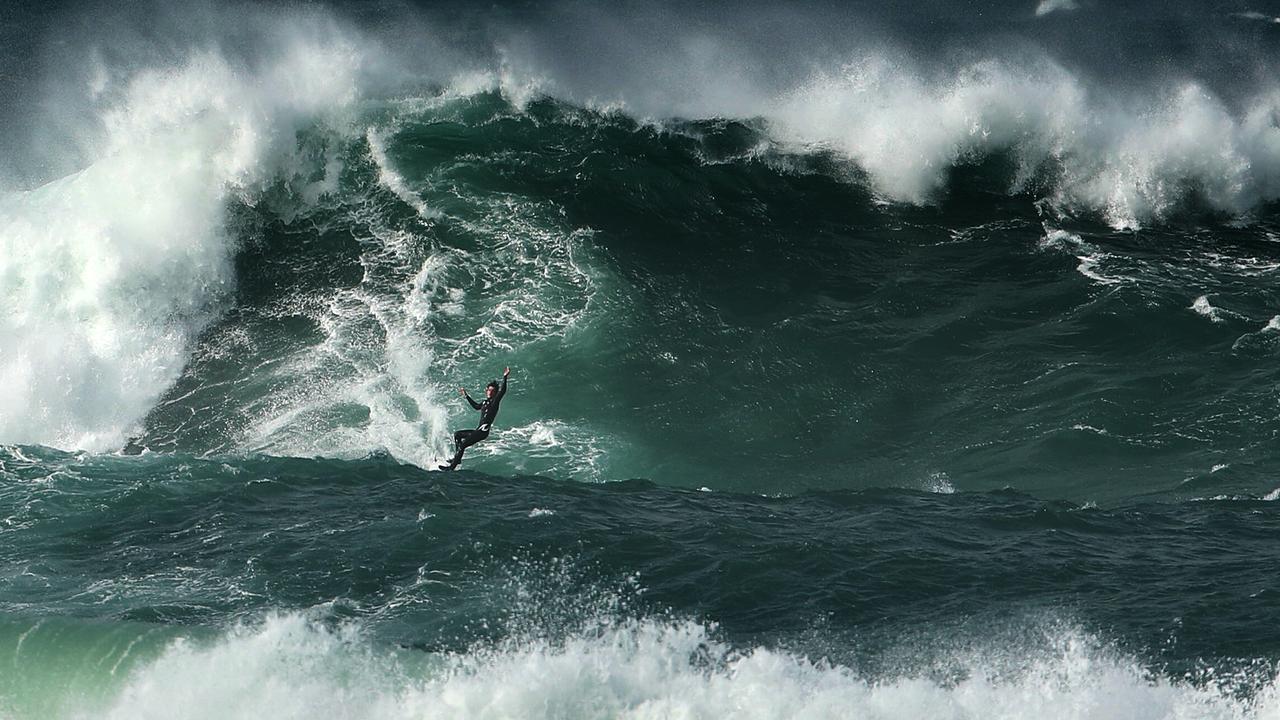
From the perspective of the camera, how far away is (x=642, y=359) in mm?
22031

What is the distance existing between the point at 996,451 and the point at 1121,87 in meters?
13.8

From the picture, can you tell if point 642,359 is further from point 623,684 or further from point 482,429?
point 623,684

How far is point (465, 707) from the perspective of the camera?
39.4 ft

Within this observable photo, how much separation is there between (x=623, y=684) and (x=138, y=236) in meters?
17.2

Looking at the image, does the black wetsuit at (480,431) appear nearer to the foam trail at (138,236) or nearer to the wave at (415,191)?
the wave at (415,191)

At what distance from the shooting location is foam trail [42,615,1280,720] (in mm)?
11867

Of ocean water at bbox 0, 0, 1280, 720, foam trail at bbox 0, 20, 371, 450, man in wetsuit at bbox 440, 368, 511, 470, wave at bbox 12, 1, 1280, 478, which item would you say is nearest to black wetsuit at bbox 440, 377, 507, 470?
man in wetsuit at bbox 440, 368, 511, 470

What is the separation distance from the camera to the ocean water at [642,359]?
12891 millimetres

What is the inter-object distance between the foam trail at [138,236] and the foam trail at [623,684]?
35.2 feet

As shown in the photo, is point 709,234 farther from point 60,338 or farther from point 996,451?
point 60,338

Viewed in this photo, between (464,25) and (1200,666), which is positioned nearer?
(1200,666)

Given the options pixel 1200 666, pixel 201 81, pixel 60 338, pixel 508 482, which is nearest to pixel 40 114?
pixel 201 81

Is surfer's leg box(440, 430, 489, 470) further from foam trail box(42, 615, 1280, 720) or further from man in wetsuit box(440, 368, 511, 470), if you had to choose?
foam trail box(42, 615, 1280, 720)

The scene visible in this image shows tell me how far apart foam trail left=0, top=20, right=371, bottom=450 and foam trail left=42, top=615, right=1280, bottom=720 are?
10727 mm
